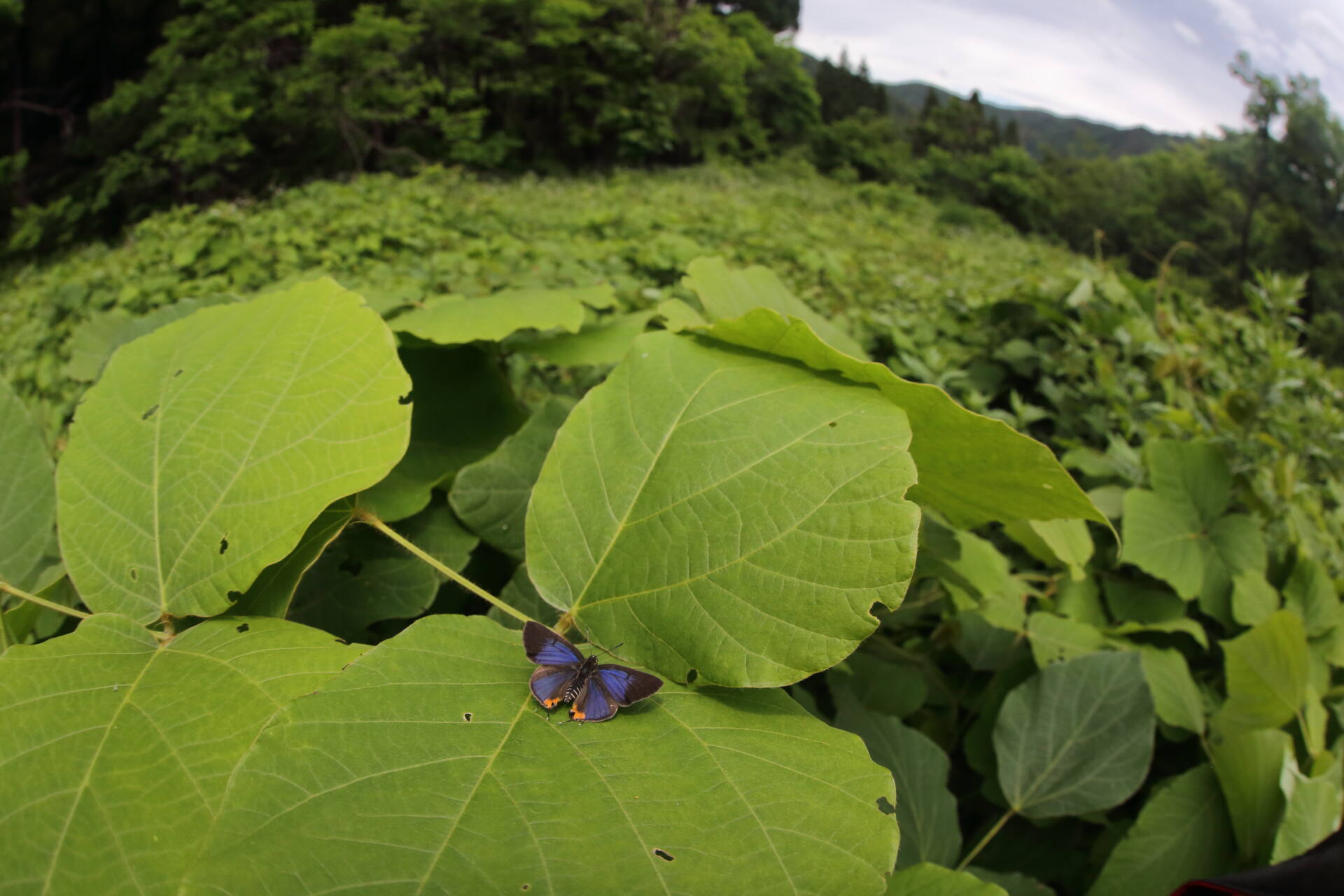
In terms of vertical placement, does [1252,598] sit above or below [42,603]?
below

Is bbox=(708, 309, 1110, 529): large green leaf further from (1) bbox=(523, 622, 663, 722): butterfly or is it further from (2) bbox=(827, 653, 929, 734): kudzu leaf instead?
(2) bbox=(827, 653, 929, 734): kudzu leaf

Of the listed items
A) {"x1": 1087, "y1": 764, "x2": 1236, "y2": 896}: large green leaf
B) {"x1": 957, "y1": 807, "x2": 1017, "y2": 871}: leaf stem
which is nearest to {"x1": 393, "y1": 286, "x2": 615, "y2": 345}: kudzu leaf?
{"x1": 957, "y1": 807, "x2": 1017, "y2": 871}: leaf stem

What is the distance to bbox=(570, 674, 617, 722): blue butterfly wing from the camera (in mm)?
374

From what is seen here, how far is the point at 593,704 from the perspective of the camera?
0.38 m

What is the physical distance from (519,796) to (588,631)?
14cm

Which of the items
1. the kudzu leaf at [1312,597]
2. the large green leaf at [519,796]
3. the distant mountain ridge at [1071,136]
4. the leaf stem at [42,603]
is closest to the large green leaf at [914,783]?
the large green leaf at [519,796]

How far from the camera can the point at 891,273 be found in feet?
16.8

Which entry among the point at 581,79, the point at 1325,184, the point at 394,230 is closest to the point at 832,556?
the point at 394,230

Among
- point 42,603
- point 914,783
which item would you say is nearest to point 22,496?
Result: point 42,603

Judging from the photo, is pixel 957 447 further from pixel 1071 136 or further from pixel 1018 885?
pixel 1071 136

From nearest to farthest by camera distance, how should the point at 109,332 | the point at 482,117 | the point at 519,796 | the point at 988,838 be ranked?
the point at 519,796 < the point at 988,838 < the point at 109,332 < the point at 482,117

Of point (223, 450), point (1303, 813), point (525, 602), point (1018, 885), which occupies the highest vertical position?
point (223, 450)

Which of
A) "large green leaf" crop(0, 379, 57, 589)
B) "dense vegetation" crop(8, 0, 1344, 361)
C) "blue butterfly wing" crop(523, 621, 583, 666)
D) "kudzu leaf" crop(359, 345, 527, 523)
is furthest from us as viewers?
"dense vegetation" crop(8, 0, 1344, 361)

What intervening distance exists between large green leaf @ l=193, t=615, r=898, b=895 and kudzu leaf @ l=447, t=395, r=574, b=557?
0.66 feet
